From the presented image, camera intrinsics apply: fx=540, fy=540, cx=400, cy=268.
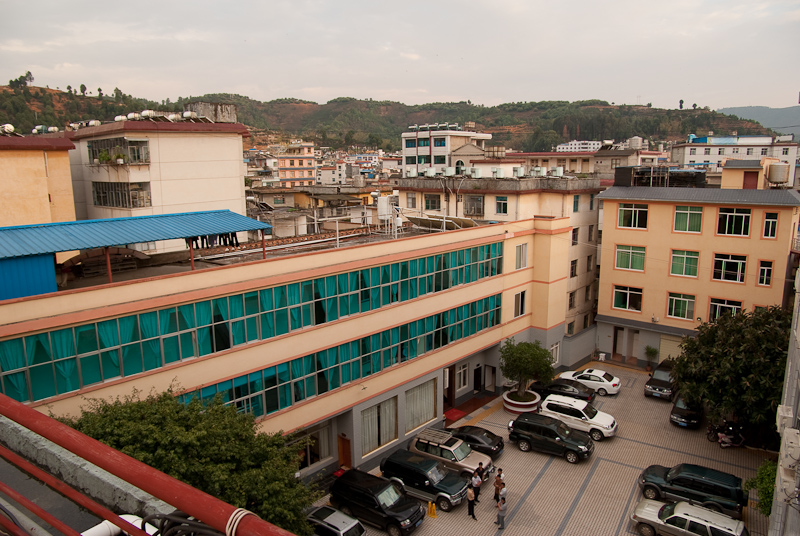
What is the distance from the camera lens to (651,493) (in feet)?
65.4

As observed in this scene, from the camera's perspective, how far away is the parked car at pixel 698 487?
1844 centimetres

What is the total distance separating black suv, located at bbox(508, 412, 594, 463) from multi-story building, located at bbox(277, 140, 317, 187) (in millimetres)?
77181

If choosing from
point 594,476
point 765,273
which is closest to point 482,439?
point 594,476

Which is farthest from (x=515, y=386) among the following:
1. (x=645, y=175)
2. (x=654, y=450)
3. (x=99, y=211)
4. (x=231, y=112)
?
(x=99, y=211)

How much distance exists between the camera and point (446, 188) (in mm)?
34625

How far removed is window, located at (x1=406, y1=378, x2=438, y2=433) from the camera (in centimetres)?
2375

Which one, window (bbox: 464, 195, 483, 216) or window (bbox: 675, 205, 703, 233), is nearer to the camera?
window (bbox: 675, 205, 703, 233)

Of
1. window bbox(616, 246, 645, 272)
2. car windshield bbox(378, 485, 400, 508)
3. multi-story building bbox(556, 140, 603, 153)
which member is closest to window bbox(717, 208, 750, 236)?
window bbox(616, 246, 645, 272)

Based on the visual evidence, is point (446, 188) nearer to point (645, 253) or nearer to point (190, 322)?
point (645, 253)

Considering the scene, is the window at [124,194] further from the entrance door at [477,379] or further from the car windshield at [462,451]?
the car windshield at [462,451]

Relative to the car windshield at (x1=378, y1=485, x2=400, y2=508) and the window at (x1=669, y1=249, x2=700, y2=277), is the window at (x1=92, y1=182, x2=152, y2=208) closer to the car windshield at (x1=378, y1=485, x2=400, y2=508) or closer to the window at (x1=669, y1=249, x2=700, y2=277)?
the car windshield at (x1=378, y1=485, x2=400, y2=508)

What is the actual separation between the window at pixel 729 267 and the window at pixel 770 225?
1678mm

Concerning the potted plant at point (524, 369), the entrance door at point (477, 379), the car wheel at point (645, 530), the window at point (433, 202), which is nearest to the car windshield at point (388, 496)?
the car wheel at point (645, 530)

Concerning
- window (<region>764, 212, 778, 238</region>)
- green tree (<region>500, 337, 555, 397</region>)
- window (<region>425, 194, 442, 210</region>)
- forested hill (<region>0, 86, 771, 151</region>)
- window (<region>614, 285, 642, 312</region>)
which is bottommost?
green tree (<region>500, 337, 555, 397</region>)
